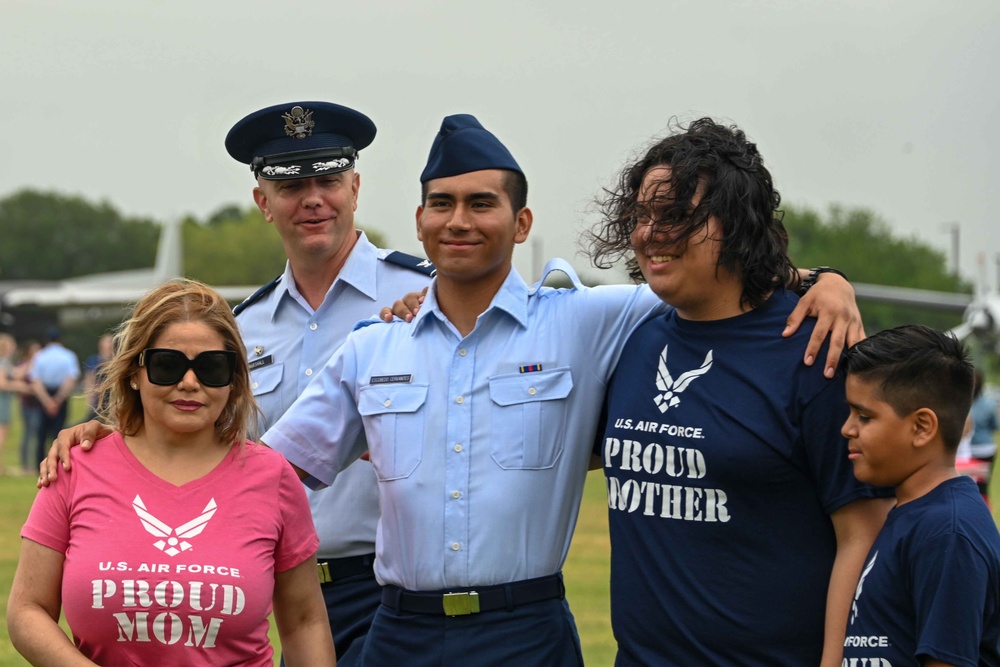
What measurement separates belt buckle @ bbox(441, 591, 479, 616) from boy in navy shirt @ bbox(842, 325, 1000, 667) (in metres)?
0.97

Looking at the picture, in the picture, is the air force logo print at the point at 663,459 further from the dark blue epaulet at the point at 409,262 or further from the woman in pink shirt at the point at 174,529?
the dark blue epaulet at the point at 409,262

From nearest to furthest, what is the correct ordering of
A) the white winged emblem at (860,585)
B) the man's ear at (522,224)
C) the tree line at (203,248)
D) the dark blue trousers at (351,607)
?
the white winged emblem at (860,585) → the man's ear at (522,224) → the dark blue trousers at (351,607) → the tree line at (203,248)

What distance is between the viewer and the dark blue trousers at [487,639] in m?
3.36

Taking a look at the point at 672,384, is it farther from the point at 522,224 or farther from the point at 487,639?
the point at 487,639

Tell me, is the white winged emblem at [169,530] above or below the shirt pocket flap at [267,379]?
below

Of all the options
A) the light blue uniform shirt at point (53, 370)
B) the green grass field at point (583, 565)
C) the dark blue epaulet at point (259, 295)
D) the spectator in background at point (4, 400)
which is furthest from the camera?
the light blue uniform shirt at point (53, 370)

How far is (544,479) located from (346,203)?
4.40ft

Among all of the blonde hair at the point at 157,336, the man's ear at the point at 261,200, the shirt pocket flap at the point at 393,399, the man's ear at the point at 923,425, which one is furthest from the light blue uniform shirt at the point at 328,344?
the man's ear at the point at 923,425

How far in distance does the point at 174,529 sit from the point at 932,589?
66.6 inches

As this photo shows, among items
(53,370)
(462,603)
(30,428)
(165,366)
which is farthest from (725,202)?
(30,428)

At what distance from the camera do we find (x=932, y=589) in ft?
9.05

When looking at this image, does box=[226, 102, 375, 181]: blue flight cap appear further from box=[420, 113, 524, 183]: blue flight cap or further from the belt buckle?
the belt buckle

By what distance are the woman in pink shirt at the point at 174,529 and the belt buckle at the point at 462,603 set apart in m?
0.33

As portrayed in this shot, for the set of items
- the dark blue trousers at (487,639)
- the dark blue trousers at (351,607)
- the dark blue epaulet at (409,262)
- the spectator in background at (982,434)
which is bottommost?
the spectator in background at (982,434)
